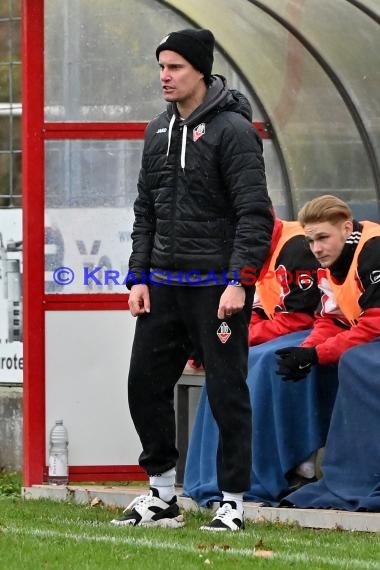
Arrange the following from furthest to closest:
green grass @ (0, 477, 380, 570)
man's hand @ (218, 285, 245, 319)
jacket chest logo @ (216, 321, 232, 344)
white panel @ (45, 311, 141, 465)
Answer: white panel @ (45, 311, 141, 465)
jacket chest logo @ (216, 321, 232, 344)
man's hand @ (218, 285, 245, 319)
green grass @ (0, 477, 380, 570)

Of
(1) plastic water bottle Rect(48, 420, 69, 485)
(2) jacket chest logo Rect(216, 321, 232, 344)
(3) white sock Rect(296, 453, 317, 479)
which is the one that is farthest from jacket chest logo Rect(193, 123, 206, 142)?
(1) plastic water bottle Rect(48, 420, 69, 485)

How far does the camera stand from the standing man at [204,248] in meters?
7.18

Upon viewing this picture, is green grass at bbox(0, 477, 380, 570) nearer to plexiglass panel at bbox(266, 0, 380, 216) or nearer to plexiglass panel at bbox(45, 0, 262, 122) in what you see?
plexiglass panel at bbox(45, 0, 262, 122)

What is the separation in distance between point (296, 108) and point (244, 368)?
356cm

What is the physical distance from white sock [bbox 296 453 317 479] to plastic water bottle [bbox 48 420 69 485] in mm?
1641

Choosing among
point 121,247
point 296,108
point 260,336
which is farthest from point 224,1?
point 260,336

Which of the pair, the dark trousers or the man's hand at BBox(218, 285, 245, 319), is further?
the dark trousers

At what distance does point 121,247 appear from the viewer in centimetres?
971

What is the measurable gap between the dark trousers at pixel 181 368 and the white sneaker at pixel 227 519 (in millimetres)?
78

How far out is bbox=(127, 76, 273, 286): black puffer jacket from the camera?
281 inches

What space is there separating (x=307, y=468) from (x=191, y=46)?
2.28m

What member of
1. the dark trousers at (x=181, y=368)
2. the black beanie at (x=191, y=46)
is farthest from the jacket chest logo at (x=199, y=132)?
the dark trousers at (x=181, y=368)

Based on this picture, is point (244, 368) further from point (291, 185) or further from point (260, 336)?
point (291, 185)

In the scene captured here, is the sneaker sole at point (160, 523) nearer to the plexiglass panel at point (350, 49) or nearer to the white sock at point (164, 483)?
the white sock at point (164, 483)
